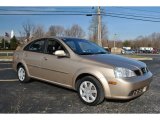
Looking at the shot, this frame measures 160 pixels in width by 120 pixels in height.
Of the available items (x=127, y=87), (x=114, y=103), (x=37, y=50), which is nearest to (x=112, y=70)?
(x=127, y=87)

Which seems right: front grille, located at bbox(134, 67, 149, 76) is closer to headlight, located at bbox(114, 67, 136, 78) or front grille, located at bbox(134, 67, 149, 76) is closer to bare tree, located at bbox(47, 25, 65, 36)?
headlight, located at bbox(114, 67, 136, 78)

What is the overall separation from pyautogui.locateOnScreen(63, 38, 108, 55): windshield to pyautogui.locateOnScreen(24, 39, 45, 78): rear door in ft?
2.83

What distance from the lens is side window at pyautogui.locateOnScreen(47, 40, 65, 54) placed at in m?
6.20

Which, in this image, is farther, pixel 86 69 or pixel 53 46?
pixel 53 46

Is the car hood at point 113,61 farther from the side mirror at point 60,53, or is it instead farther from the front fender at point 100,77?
the side mirror at point 60,53

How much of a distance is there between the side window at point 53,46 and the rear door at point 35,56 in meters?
0.24

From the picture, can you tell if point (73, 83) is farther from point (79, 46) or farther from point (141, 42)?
point (141, 42)

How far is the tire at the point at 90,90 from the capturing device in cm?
506

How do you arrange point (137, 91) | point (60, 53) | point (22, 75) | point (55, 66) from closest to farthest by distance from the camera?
point (137, 91)
point (60, 53)
point (55, 66)
point (22, 75)

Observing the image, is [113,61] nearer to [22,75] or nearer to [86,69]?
[86,69]

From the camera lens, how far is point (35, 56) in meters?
6.72

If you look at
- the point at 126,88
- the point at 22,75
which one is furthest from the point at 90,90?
the point at 22,75

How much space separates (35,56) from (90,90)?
222 centimetres
